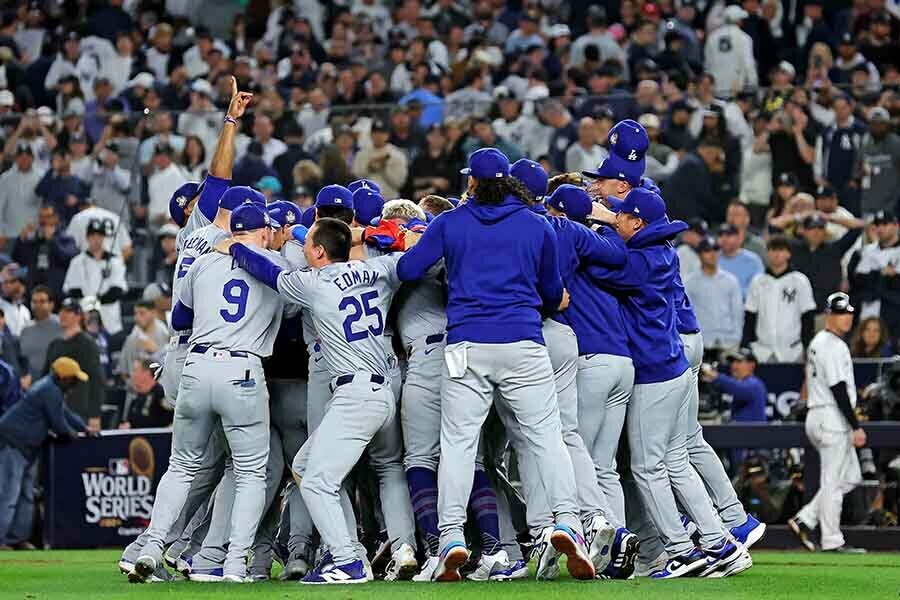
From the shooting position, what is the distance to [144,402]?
1738 centimetres

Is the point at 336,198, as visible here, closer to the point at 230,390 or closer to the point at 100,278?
the point at 230,390

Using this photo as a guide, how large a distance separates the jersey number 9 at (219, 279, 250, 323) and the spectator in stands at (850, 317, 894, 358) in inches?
325

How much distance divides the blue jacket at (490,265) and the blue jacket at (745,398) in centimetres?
672

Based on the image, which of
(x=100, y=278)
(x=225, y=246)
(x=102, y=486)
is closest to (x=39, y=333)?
(x=100, y=278)

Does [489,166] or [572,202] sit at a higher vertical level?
[489,166]

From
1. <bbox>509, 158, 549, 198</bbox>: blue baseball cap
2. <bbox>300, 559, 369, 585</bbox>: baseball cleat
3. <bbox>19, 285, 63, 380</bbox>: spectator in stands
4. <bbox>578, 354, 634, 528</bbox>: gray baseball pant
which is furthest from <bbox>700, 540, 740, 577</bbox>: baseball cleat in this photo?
<bbox>19, 285, 63, 380</bbox>: spectator in stands

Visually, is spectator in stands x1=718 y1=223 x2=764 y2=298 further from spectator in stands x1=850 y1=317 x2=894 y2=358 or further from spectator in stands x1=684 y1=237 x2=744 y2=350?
spectator in stands x1=850 y1=317 x2=894 y2=358

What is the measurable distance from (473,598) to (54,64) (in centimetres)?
1704

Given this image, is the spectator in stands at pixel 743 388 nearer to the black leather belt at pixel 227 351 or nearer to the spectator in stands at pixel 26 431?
the spectator in stands at pixel 26 431

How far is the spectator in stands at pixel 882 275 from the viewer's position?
1730cm

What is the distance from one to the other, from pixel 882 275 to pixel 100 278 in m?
8.20

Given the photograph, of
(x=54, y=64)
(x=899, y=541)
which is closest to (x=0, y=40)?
(x=54, y=64)

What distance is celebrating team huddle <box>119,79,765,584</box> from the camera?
9.90m

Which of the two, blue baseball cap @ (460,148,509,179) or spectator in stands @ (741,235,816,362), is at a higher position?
blue baseball cap @ (460,148,509,179)
